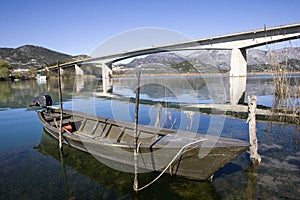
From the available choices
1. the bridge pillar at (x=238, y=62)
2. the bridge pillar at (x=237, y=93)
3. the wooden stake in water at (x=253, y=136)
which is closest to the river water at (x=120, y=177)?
the wooden stake in water at (x=253, y=136)

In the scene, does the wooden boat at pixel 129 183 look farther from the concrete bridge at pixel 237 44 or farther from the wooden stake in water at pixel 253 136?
the concrete bridge at pixel 237 44

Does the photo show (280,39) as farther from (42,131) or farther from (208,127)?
(42,131)

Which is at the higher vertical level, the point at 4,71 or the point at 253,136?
the point at 4,71

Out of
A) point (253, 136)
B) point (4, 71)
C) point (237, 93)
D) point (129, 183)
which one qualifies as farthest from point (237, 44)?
point (4, 71)

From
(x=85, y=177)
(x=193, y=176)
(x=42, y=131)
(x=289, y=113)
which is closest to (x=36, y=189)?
(x=85, y=177)

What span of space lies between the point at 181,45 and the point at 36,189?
4174 cm

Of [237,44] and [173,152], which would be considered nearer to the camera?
[173,152]

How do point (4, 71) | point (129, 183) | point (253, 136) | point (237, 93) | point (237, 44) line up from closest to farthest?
1. point (129, 183)
2. point (253, 136)
3. point (237, 93)
4. point (237, 44)
5. point (4, 71)

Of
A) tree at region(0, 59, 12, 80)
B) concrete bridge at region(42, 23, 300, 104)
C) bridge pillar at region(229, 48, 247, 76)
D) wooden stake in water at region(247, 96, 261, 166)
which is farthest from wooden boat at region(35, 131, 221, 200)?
tree at region(0, 59, 12, 80)

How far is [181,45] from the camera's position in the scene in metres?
43.0

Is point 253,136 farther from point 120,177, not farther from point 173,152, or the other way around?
point 120,177

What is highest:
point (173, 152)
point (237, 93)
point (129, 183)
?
point (237, 93)

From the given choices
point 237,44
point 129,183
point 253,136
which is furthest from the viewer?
point 237,44

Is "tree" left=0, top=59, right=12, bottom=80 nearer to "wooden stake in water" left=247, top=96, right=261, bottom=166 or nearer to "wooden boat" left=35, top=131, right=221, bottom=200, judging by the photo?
"wooden boat" left=35, top=131, right=221, bottom=200
